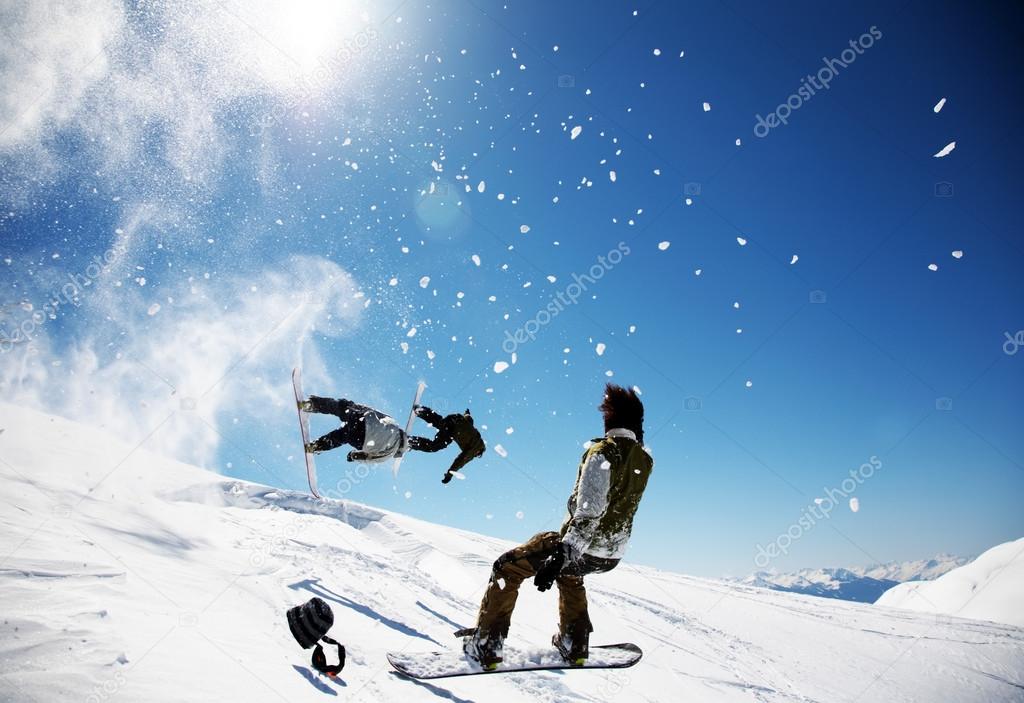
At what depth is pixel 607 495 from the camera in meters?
4.29

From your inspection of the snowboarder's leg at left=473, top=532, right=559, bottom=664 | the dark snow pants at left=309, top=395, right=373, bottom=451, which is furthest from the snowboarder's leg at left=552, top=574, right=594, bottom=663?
the dark snow pants at left=309, top=395, right=373, bottom=451

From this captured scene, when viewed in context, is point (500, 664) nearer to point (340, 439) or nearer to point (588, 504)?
point (588, 504)

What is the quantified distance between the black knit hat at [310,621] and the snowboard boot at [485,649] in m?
1.63

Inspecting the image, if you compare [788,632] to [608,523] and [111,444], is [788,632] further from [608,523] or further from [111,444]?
[111,444]

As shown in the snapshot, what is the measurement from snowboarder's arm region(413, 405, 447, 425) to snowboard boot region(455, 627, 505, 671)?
2.25 meters

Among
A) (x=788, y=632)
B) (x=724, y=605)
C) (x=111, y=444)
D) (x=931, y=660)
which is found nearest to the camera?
(x=111, y=444)

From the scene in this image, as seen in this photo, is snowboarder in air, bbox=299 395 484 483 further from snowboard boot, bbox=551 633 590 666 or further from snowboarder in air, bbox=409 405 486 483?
snowboard boot, bbox=551 633 590 666

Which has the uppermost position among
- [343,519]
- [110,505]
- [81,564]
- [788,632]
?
[343,519]

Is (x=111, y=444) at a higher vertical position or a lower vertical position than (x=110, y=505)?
higher

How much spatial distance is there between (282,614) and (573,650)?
3.16 metres

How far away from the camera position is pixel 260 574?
6484 mm

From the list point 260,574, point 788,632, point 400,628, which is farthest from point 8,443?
point 788,632

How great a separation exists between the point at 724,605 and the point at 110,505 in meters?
20.2

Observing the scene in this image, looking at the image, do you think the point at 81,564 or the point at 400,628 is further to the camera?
the point at 400,628
